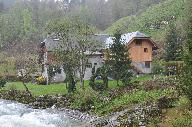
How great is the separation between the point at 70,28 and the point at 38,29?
208 feet

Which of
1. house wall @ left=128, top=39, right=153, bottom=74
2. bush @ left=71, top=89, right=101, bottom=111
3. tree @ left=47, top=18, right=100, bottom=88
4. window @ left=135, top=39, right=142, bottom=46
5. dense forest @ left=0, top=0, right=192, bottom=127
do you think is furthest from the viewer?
house wall @ left=128, top=39, right=153, bottom=74

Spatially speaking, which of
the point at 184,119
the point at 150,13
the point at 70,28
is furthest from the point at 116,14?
the point at 184,119

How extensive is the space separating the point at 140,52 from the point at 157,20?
34.5 meters

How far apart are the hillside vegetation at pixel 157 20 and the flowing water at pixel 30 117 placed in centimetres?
4708

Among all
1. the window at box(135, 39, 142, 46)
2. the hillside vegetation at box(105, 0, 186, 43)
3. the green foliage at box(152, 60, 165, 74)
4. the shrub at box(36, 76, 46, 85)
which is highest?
the hillside vegetation at box(105, 0, 186, 43)

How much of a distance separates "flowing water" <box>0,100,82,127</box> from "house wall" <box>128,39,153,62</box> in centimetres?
2495

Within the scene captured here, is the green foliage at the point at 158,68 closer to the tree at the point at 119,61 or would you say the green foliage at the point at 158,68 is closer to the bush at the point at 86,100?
the tree at the point at 119,61

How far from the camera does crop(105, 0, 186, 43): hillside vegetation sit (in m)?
93.9

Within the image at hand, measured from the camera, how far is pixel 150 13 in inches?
4321

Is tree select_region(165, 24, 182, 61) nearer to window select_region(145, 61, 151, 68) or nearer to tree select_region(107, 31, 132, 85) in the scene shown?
window select_region(145, 61, 151, 68)

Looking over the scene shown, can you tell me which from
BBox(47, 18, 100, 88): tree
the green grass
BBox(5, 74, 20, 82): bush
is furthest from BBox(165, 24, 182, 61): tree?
BBox(5, 74, 20, 82): bush

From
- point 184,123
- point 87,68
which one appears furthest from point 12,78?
point 184,123

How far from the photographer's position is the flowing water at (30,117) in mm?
35531

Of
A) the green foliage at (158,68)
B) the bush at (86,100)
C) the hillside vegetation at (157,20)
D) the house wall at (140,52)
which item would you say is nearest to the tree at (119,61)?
the bush at (86,100)
